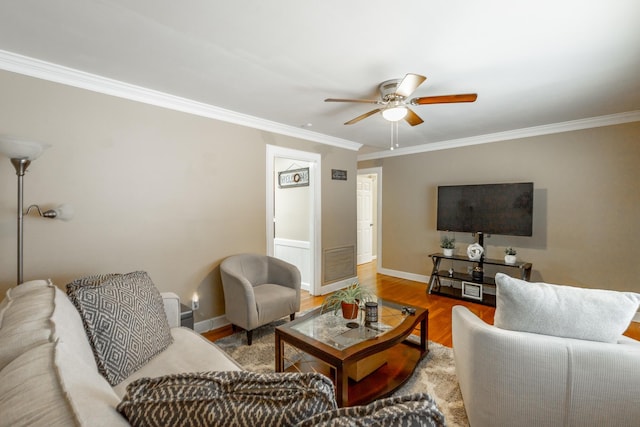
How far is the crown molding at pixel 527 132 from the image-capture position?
11.0ft

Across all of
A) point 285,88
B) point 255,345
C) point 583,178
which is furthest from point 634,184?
point 255,345

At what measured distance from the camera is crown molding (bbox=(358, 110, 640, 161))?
3365 mm

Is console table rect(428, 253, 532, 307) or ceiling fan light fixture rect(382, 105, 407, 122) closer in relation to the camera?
→ ceiling fan light fixture rect(382, 105, 407, 122)

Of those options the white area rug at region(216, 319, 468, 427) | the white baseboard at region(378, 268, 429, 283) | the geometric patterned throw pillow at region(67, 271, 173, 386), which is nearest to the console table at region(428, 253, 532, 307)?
the white baseboard at region(378, 268, 429, 283)

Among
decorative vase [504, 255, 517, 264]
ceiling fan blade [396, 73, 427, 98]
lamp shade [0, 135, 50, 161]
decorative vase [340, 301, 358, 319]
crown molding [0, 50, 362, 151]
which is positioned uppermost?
crown molding [0, 50, 362, 151]

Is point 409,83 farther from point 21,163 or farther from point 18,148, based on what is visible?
point 21,163

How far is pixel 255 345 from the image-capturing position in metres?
2.75

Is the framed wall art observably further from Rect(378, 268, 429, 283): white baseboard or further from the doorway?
Rect(378, 268, 429, 283): white baseboard

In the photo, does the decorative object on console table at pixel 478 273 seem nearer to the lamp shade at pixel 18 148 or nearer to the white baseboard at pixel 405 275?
the white baseboard at pixel 405 275

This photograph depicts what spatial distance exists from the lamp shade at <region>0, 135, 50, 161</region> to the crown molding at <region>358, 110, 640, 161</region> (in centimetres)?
475

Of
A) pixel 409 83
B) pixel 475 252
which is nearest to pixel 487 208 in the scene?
pixel 475 252

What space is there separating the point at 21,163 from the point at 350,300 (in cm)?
251

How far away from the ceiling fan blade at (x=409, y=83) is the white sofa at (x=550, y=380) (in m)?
1.61

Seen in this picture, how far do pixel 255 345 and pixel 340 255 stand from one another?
223 cm
